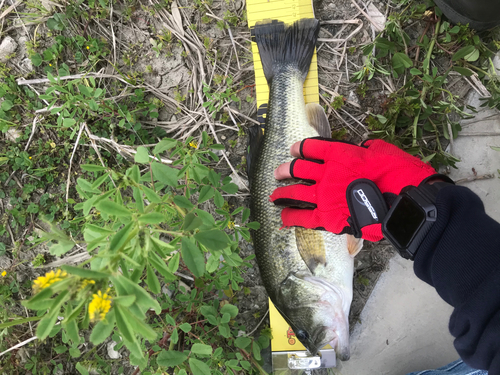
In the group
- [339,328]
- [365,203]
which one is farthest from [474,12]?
[339,328]

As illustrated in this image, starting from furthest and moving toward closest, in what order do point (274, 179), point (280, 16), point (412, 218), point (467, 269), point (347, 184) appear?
point (280, 16) < point (274, 179) < point (347, 184) < point (412, 218) < point (467, 269)

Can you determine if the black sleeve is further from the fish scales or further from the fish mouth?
the fish scales

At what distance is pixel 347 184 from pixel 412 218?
0.55 metres

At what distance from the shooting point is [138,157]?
1164 mm

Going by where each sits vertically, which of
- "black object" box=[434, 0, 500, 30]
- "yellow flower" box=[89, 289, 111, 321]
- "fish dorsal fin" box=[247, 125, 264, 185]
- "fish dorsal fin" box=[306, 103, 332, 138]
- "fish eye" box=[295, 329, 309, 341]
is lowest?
"fish eye" box=[295, 329, 309, 341]

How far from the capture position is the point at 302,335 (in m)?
2.24

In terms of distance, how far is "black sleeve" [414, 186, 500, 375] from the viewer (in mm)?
1175

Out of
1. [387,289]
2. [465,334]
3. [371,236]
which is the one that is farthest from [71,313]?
[387,289]

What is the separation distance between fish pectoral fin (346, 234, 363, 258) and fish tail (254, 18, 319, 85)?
1427 mm

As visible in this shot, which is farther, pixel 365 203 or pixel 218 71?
pixel 218 71

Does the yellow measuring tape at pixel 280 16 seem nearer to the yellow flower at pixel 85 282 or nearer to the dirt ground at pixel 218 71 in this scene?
the dirt ground at pixel 218 71

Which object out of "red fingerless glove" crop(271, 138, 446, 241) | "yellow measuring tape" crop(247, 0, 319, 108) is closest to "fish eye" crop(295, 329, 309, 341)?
"red fingerless glove" crop(271, 138, 446, 241)

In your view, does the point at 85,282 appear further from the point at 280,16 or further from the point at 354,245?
the point at 280,16

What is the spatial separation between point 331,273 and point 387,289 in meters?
0.73
